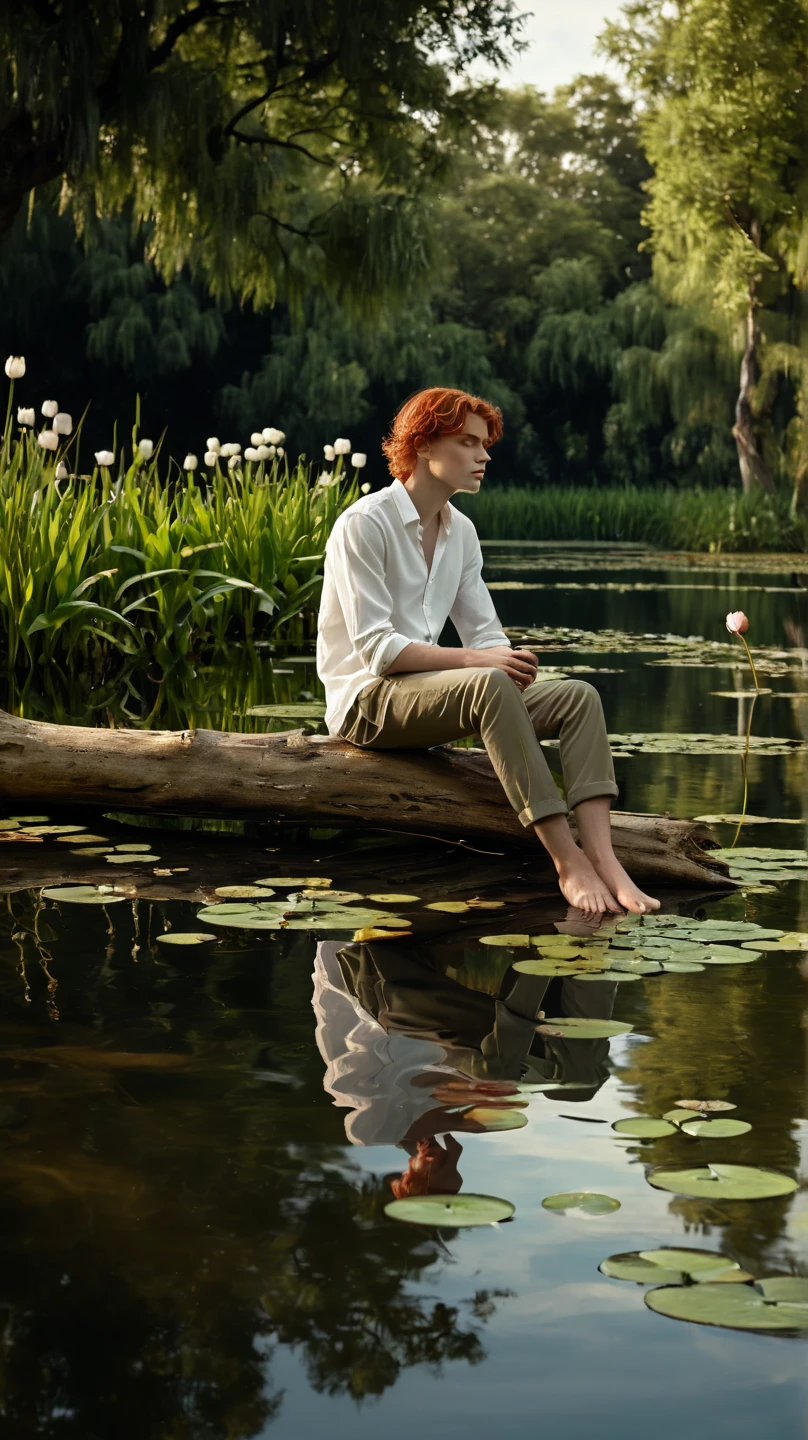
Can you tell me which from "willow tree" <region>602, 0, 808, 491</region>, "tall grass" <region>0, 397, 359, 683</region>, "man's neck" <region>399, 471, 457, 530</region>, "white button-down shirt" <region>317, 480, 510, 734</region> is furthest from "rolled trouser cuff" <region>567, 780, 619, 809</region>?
"willow tree" <region>602, 0, 808, 491</region>

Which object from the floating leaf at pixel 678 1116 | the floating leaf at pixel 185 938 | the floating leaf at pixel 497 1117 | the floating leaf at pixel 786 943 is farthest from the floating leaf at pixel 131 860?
the floating leaf at pixel 678 1116

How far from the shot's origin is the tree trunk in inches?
879

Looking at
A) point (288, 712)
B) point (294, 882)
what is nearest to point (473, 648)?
point (294, 882)

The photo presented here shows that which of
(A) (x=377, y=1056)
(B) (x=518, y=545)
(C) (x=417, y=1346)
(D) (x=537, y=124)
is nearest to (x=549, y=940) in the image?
(A) (x=377, y=1056)

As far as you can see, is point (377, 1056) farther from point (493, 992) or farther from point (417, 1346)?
point (417, 1346)

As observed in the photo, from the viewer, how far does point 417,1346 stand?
134cm

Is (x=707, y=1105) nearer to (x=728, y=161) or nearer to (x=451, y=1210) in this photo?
(x=451, y=1210)

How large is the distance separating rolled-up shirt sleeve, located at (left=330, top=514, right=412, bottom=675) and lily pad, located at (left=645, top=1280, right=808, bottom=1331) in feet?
6.84

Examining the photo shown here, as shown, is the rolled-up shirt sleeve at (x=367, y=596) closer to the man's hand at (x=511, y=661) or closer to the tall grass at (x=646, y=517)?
the man's hand at (x=511, y=661)

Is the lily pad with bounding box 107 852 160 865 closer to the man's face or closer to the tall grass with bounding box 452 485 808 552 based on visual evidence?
the man's face

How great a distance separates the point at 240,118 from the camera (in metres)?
12.4

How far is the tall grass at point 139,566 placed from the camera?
6090mm

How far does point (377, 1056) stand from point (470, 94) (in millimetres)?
12784

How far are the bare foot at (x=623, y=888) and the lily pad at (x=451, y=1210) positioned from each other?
1429mm
